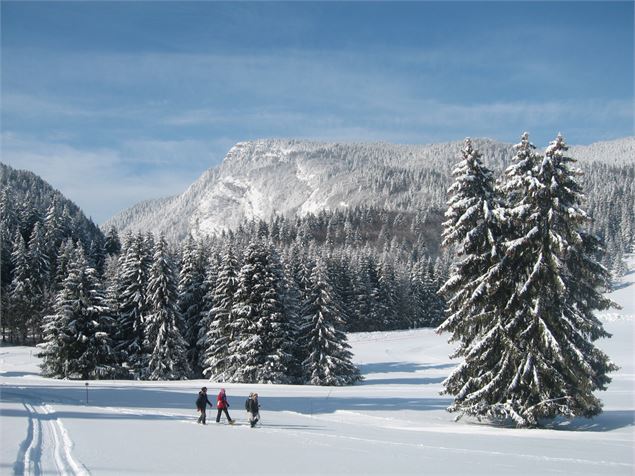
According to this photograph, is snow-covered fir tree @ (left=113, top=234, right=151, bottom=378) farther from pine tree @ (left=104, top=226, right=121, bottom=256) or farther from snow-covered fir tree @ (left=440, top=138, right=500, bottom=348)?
pine tree @ (left=104, top=226, right=121, bottom=256)

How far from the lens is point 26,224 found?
91.9 metres

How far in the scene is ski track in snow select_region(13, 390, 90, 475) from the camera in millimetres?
11555

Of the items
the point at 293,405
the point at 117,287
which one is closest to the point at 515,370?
the point at 293,405

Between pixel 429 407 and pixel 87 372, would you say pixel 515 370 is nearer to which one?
pixel 429 407

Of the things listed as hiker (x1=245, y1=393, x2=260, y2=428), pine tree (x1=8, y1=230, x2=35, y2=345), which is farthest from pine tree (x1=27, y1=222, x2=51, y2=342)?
hiker (x1=245, y1=393, x2=260, y2=428)

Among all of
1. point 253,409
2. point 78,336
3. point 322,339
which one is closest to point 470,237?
point 253,409

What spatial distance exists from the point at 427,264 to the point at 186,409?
312ft

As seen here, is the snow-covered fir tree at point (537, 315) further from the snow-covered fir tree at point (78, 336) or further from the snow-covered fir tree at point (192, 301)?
the snow-covered fir tree at point (192, 301)

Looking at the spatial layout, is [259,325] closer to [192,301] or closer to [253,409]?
[192,301]

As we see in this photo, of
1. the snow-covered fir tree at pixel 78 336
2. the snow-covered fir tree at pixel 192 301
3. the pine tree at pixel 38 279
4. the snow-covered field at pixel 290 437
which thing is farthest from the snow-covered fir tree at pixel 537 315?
the pine tree at pixel 38 279

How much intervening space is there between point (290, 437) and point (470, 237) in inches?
461

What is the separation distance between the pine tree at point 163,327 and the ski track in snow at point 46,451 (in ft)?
82.4

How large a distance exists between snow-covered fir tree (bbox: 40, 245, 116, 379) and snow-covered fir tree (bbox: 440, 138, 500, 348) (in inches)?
1136

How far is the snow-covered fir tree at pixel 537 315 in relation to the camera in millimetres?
22250
